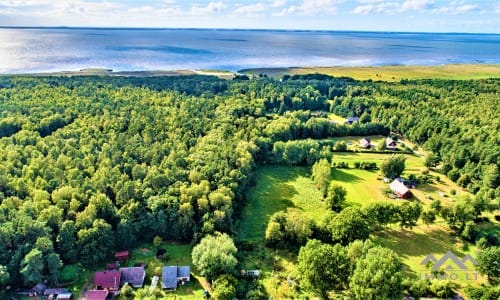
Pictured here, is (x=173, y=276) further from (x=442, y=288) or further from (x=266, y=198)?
(x=442, y=288)

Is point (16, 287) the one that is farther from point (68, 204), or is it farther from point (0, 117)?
point (0, 117)

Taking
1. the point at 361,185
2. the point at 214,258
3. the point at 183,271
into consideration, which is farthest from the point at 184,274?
the point at 361,185

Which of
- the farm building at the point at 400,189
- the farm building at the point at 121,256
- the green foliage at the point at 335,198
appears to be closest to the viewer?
the farm building at the point at 121,256

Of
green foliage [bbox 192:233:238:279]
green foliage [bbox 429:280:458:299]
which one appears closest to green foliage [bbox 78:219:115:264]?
green foliage [bbox 192:233:238:279]

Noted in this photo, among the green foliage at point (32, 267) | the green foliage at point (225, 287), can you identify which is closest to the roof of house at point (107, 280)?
the green foliage at point (32, 267)

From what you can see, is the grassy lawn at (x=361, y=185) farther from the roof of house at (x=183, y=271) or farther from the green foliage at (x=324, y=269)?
the roof of house at (x=183, y=271)

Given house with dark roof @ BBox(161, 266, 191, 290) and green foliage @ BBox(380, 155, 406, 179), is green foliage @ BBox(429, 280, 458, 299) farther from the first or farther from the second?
green foliage @ BBox(380, 155, 406, 179)
